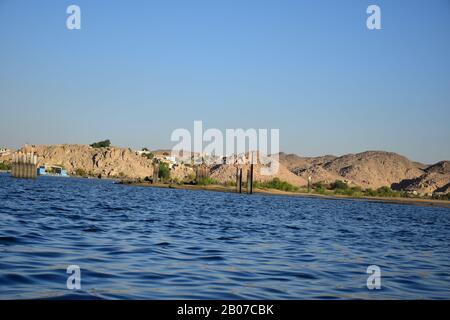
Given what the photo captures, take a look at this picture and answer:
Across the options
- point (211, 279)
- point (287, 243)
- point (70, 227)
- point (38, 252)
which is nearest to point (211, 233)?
point (287, 243)

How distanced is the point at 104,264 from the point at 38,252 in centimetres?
278

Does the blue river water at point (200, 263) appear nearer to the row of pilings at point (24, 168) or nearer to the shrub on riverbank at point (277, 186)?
the row of pilings at point (24, 168)

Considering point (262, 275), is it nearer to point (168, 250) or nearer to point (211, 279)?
point (211, 279)

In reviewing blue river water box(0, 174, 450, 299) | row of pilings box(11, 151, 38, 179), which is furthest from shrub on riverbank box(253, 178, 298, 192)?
blue river water box(0, 174, 450, 299)
